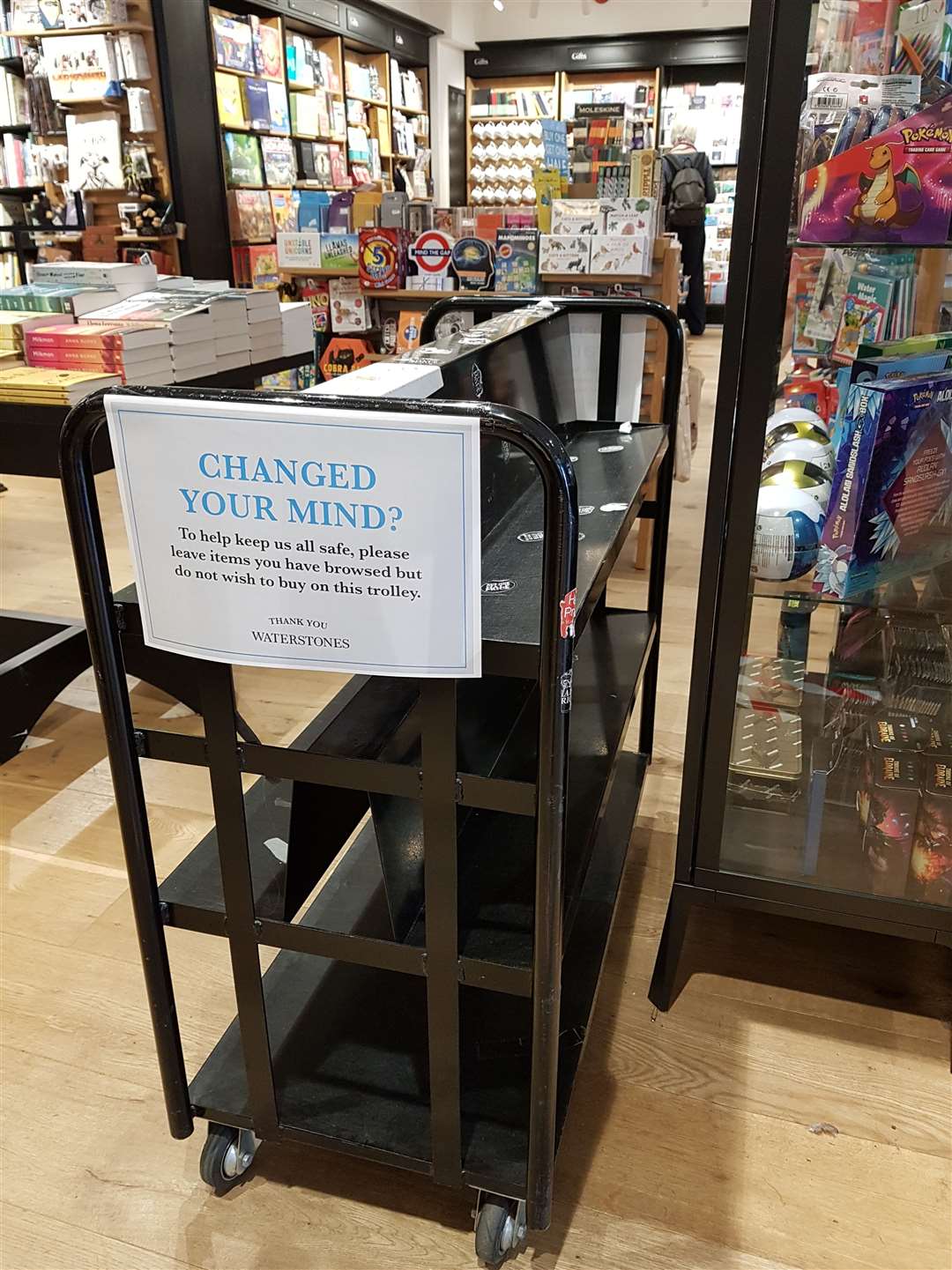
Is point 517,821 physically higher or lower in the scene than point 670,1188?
higher

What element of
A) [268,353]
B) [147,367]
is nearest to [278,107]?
[268,353]

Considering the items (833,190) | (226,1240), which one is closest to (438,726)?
(226,1240)

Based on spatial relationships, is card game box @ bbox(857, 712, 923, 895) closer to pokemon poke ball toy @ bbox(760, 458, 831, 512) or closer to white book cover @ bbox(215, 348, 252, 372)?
pokemon poke ball toy @ bbox(760, 458, 831, 512)

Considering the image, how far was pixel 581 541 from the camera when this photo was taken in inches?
54.7

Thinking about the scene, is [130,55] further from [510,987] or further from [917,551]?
[510,987]

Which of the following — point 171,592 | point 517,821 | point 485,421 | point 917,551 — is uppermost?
point 485,421

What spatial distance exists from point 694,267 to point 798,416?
716 cm

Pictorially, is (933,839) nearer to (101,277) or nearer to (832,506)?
(832,506)

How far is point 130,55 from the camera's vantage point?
17.3ft

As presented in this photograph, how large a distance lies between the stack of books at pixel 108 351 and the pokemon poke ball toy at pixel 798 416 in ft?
4.31

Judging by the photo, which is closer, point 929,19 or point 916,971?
point 929,19

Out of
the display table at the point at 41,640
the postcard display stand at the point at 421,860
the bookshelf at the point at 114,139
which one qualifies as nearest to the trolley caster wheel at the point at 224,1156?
the postcard display stand at the point at 421,860

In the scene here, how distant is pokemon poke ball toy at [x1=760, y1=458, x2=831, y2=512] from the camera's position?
154 cm

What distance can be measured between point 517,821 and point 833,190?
104 centimetres
